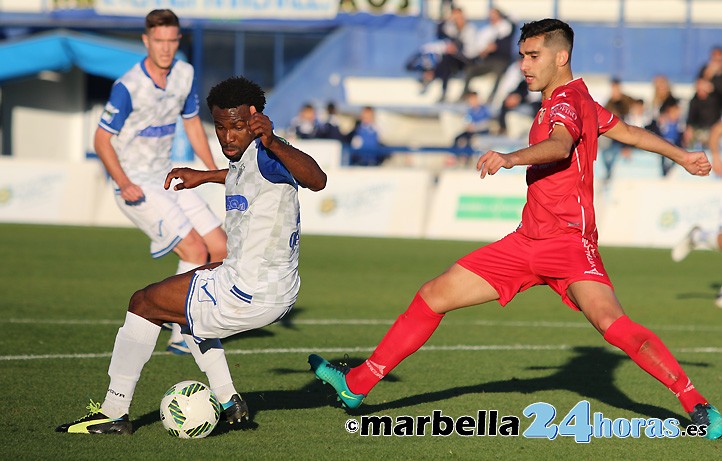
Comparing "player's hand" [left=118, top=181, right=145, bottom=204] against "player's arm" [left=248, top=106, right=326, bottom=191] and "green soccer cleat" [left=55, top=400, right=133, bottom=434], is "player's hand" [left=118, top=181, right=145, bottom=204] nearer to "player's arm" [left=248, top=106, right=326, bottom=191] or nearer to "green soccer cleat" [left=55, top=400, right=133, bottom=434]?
"green soccer cleat" [left=55, top=400, right=133, bottom=434]

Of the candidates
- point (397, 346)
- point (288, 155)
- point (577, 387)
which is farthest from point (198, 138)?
point (288, 155)

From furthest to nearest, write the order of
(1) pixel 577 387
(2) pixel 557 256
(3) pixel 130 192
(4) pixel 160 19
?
(4) pixel 160 19 < (3) pixel 130 192 < (1) pixel 577 387 < (2) pixel 557 256

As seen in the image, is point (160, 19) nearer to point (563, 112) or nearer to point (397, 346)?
point (397, 346)

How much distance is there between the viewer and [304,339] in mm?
9258

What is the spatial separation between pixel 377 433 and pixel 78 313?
4961mm

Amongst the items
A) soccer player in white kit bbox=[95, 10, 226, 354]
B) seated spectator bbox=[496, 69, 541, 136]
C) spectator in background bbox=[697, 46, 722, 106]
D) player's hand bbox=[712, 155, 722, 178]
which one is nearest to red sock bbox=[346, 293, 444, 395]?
soccer player in white kit bbox=[95, 10, 226, 354]

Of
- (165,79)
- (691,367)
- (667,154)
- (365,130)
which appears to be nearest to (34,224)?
(365,130)

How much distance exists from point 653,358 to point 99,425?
2.82m

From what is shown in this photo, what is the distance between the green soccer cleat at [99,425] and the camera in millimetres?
5887

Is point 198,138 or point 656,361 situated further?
point 198,138

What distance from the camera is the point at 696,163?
6.39 meters

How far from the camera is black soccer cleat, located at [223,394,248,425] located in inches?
239

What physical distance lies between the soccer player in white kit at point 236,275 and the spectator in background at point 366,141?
17542 millimetres

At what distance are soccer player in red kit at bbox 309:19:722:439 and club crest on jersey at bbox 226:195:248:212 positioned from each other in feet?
3.56
